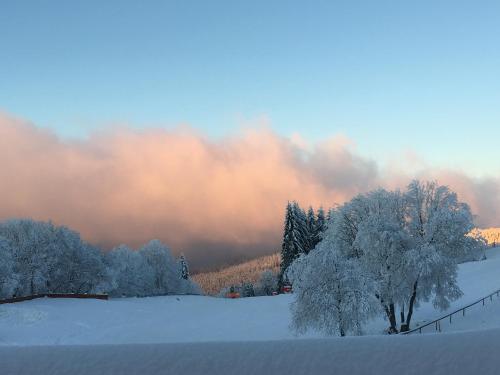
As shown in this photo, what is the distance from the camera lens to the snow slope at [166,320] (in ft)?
109

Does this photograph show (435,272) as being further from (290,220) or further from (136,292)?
(136,292)

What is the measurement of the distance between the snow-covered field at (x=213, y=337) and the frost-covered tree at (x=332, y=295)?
4293 millimetres

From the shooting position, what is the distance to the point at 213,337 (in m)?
37.2

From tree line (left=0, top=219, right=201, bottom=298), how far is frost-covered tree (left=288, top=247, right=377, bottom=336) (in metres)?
40.7

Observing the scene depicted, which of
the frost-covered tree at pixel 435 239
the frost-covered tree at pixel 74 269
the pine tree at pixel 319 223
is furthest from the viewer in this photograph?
the pine tree at pixel 319 223

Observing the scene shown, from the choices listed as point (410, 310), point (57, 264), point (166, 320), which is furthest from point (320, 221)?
point (410, 310)

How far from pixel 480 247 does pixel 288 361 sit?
29845 mm

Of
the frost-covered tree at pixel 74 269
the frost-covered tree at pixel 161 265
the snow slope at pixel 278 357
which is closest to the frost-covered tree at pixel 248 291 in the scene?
the frost-covered tree at pixel 161 265

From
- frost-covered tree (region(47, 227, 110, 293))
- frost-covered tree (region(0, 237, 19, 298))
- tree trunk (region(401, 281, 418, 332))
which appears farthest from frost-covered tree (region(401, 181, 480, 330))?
frost-covered tree (region(47, 227, 110, 293))

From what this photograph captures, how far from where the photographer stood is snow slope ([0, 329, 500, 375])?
482 centimetres

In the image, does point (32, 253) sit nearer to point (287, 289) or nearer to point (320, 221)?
point (287, 289)

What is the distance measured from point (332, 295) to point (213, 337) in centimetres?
1401

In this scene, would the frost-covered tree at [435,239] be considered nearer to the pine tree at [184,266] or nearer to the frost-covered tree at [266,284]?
the pine tree at [184,266]

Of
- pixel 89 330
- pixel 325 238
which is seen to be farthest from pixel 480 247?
pixel 89 330
